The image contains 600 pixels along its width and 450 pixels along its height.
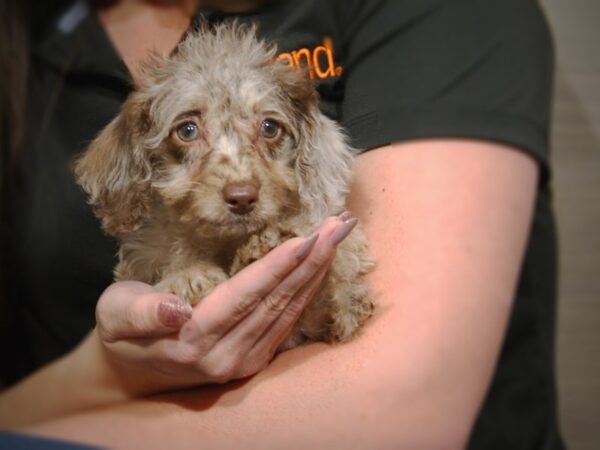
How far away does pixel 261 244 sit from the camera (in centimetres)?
56

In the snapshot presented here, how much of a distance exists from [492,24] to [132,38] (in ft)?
1.17

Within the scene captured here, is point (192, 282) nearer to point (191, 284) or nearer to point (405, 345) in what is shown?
point (191, 284)

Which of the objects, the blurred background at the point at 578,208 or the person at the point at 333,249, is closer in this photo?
the person at the point at 333,249

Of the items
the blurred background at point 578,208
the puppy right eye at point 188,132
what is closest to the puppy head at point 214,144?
the puppy right eye at point 188,132

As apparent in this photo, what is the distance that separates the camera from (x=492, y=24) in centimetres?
64

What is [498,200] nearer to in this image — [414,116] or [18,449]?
[414,116]

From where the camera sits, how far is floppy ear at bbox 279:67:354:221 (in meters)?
0.59

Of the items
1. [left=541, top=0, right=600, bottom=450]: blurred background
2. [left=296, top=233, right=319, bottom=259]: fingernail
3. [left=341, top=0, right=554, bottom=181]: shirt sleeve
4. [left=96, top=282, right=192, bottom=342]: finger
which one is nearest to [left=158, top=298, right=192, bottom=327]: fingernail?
[left=96, top=282, right=192, bottom=342]: finger

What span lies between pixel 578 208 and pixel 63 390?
583 mm

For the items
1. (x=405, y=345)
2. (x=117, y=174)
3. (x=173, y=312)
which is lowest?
(x=405, y=345)

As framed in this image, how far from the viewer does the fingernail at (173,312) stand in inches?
21.4

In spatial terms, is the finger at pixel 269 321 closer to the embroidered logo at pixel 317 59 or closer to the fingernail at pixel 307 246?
the fingernail at pixel 307 246

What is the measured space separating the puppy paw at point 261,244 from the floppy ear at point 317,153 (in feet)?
0.14

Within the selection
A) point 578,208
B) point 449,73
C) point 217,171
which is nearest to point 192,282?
point 217,171
